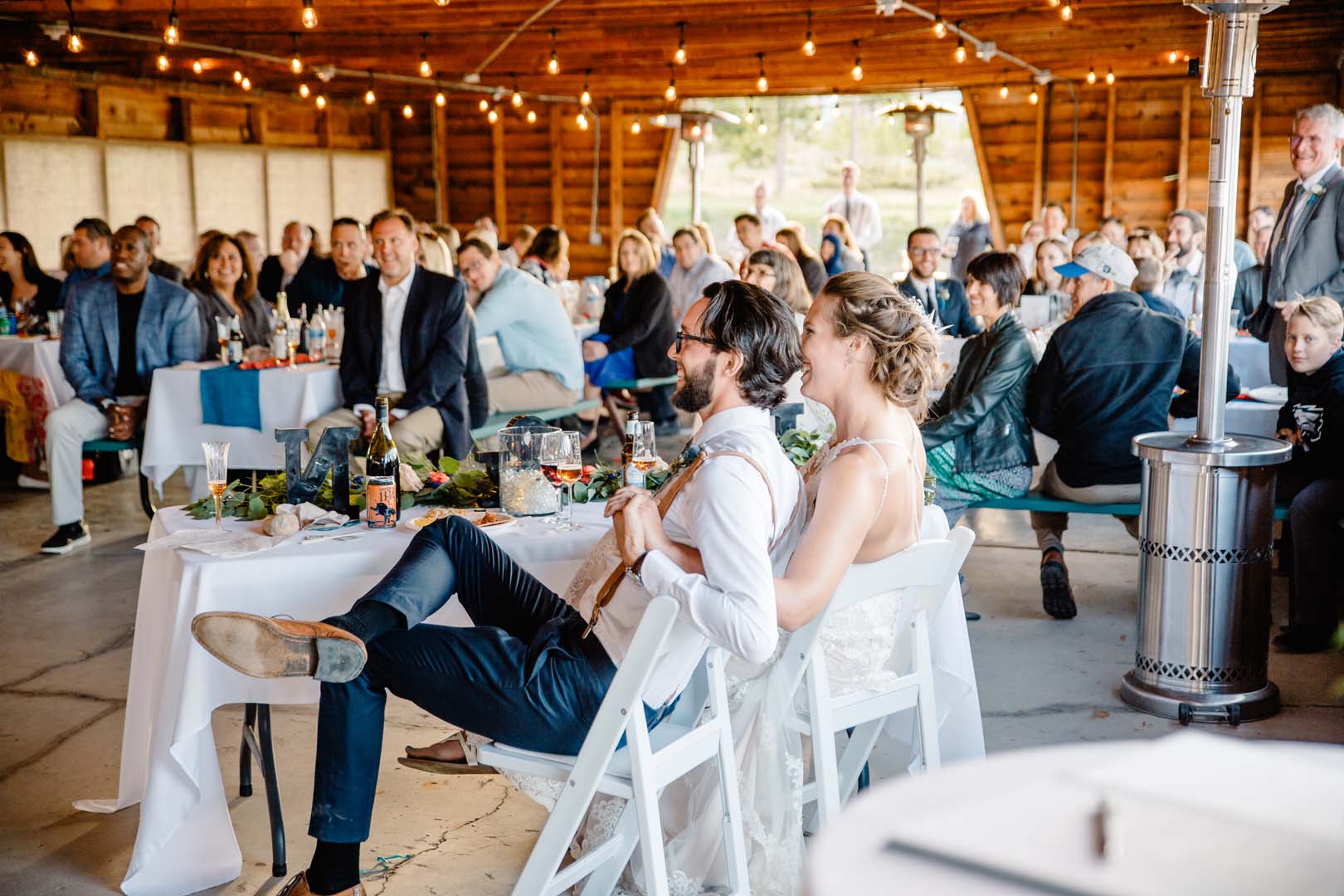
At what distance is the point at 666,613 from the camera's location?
2.08 m

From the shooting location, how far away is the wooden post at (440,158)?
16.6 meters

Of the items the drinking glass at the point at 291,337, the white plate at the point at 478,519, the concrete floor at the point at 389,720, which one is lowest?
the concrete floor at the point at 389,720

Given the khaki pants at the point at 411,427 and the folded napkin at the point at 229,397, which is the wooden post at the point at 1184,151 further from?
the folded napkin at the point at 229,397

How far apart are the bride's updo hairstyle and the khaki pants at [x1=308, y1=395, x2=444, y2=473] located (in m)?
2.94

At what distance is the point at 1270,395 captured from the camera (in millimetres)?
5375

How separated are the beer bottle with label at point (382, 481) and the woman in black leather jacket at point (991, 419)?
2.26 m

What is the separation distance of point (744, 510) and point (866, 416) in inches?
22.4

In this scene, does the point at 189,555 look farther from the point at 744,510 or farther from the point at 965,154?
the point at 965,154

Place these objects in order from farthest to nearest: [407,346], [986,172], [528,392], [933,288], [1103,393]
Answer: [986,172] → [933,288] → [528,392] → [407,346] → [1103,393]

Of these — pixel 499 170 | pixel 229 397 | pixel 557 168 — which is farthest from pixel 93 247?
pixel 499 170

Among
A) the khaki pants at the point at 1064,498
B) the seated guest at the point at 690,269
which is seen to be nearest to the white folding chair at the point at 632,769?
the khaki pants at the point at 1064,498

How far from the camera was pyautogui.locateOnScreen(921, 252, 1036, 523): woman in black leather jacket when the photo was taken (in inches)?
→ 189

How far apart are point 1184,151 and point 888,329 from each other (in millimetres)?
11914

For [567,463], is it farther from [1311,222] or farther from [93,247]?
[93,247]
